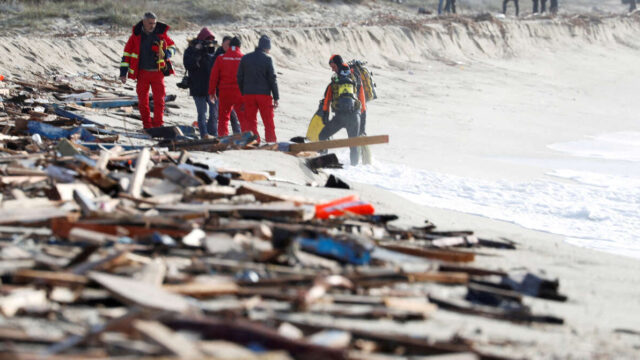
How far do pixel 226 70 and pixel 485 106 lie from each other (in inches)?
633

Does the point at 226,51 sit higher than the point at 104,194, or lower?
higher

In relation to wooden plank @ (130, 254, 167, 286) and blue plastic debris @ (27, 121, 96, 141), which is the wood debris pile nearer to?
wooden plank @ (130, 254, 167, 286)

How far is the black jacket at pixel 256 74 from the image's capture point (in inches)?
480

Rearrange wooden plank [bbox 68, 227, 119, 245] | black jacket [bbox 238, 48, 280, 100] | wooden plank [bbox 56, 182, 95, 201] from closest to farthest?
1. wooden plank [bbox 68, 227, 119, 245]
2. wooden plank [bbox 56, 182, 95, 201]
3. black jacket [bbox 238, 48, 280, 100]

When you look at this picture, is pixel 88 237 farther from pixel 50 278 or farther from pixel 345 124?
pixel 345 124

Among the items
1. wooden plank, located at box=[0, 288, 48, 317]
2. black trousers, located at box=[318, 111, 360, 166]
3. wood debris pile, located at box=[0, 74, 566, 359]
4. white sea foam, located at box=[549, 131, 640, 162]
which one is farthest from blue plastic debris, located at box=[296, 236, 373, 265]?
white sea foam, located at box=[549, 131, 640, 162]

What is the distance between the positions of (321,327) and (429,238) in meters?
2.53

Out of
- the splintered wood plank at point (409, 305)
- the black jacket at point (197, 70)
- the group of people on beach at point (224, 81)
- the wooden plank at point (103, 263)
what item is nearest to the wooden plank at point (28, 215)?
the wooden plank at point (103, 263)

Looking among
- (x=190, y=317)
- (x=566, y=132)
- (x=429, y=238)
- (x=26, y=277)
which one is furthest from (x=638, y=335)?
(x=566, y=132)

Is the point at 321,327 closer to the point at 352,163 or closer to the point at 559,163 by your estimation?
the point at 352,163

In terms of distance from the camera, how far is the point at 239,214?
6.27m

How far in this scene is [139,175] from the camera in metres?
7.09

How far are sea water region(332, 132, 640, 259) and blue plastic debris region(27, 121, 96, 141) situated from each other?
3.67 metres

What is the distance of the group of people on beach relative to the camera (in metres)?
12.3
